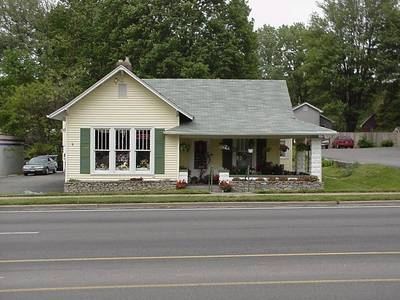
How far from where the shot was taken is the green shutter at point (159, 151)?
90.8ft

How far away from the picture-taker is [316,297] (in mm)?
7395

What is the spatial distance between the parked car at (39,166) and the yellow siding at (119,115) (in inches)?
742

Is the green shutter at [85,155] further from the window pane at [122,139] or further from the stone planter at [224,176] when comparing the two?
the stone planter at [224,176]

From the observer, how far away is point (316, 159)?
28.1 meters

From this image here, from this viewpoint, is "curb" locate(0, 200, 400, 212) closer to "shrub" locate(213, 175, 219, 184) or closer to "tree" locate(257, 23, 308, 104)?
"shrub" locate(213, 175, 219, 184)

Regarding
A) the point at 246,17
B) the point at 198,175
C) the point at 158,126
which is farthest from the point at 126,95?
the point at 246,17

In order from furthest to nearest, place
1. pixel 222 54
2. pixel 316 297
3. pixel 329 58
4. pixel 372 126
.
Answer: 1. pixel 372 126
2. pixel 329 58
3. pixel 222 54
4. pixel 316 297

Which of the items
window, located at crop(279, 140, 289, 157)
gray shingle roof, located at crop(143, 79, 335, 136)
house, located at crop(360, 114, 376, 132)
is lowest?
window, located at crop(279, 140, 289, 157)

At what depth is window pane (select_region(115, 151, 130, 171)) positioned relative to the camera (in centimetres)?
2777

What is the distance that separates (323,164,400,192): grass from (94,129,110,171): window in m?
10.4

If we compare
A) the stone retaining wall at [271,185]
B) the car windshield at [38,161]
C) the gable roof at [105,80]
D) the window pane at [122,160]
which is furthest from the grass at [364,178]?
the car windshield at [38,161]

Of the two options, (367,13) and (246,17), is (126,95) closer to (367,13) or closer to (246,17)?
(246,17)

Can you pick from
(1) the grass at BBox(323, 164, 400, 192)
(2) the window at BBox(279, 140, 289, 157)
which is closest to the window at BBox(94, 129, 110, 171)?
(2) the window at BBox(279, 140, 289, 157)

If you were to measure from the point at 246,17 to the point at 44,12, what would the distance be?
3163cm
